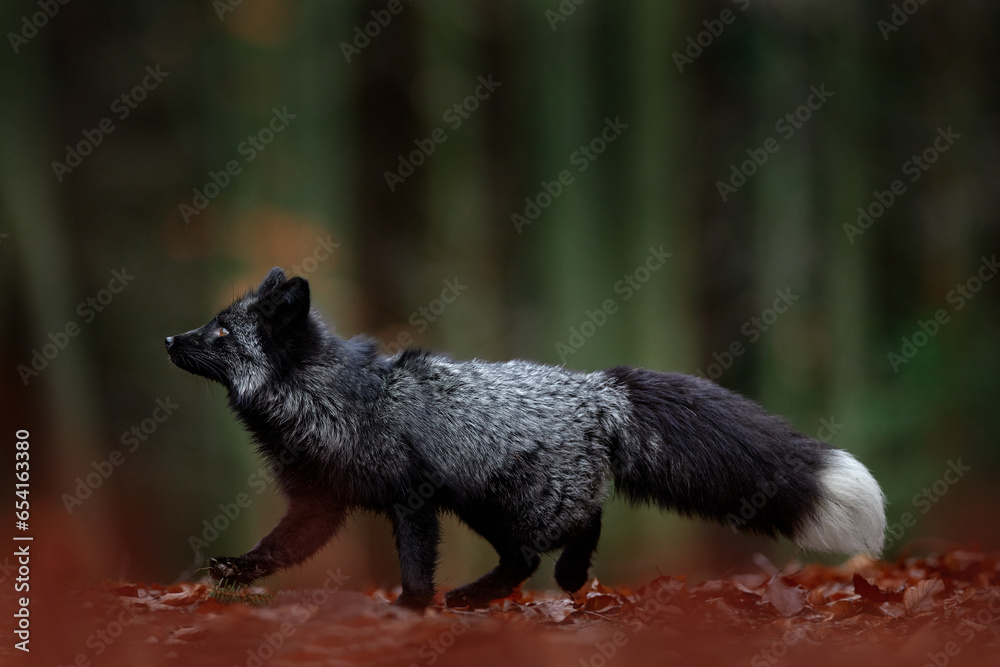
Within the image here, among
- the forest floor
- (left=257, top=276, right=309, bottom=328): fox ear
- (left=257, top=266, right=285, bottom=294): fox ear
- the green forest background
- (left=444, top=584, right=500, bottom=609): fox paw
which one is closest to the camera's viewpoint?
the forest floor

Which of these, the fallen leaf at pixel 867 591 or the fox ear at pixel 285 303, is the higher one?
the fox ear at pixel 285 303

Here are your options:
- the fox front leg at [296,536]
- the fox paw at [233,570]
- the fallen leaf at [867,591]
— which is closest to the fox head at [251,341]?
the fox front leg at [296,536]

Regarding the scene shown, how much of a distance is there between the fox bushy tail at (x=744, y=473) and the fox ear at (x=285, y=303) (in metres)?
2.25

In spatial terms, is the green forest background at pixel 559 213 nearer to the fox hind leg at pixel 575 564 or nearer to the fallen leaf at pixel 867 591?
the fox hind leg at pixel 575 564

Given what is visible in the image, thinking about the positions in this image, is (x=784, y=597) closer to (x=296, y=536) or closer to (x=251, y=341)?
(x=296, y=536)

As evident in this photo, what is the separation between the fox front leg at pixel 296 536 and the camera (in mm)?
5633

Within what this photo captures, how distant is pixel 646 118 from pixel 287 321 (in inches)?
282

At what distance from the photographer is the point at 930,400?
11.8m

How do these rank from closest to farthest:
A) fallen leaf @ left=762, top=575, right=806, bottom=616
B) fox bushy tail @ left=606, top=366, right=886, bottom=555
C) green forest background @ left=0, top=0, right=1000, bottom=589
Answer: fallen leaf @ left=762, top=575, right=806, bottom=616 → fox bushy tail @ left=606, top=366, right=886, bottom=555 → green forest background @ left=0, top=0, right=1000, bottom=589

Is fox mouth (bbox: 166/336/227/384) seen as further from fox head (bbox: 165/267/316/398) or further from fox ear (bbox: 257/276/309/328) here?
fox ear (bbox: 257/276/309/328)

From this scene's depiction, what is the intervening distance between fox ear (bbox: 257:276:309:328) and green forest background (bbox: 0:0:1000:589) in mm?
5176

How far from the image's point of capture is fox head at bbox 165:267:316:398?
18.3 feet

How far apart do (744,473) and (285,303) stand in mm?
3110

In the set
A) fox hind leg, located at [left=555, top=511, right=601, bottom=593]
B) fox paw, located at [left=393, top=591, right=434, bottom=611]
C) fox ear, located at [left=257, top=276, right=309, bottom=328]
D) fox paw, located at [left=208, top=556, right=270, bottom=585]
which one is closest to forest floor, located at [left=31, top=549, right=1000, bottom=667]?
A: fox paw, located at [left=208, top=556, right=270, bottom=585]
